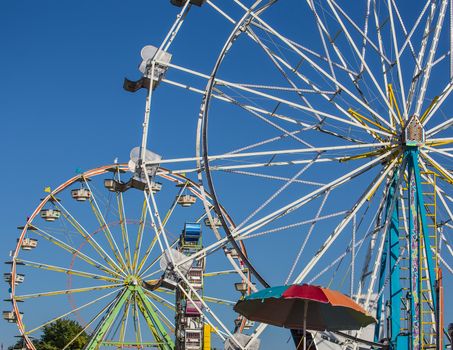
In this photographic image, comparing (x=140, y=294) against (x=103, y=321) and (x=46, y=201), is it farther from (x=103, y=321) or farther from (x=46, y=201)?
(x=46, y=201)

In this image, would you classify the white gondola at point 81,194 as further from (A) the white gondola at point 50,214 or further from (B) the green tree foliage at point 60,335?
(B) the green tree foliage at point 60,335

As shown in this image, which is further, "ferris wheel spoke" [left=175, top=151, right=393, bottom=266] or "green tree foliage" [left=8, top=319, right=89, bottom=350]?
"green tree foliage" [left=8, top=319, right=89, bottom=350]

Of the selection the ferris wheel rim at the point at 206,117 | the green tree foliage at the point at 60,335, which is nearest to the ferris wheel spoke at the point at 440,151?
the ferris wheel rim at the point at 206,117

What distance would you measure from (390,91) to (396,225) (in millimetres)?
3777

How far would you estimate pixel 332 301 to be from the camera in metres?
16.8

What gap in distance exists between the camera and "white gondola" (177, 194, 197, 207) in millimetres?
46581

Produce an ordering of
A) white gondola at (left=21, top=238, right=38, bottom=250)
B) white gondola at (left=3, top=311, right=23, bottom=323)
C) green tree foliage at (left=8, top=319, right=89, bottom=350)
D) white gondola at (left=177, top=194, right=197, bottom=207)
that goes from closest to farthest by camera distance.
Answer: white gondola at (left=3, top=311, right=23, bottom=323), white gondola at (left=21, top=238, right=38, bottom=250), white gondola at (left=177, top=194, right=197, bottom=207), green tree foliage at (left=8, top=319, right=89, bottom=350)

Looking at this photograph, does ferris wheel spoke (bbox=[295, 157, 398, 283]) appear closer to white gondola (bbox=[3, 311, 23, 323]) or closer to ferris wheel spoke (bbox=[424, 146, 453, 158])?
ferris wheel spoke (bbox=[424, 146, 453, 158])

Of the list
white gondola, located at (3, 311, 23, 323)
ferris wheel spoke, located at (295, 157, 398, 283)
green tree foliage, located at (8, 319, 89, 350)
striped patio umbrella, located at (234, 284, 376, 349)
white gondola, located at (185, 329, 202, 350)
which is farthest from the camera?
green tree foliage, located at (8, 319, 89, 350)

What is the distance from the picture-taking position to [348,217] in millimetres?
24859

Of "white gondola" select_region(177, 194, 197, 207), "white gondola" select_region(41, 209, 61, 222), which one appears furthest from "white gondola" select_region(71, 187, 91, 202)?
"white gondola" select_region(177, 194, 197, 207)

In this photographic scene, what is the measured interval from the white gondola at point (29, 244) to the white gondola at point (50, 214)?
1.19m

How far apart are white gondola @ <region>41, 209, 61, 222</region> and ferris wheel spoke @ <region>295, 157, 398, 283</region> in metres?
21.9

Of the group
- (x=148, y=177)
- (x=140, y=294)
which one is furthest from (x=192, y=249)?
(x=148, y=177)
